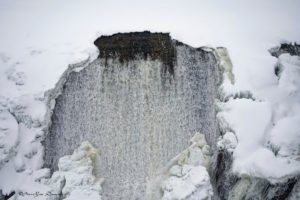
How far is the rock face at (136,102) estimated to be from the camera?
209 inches

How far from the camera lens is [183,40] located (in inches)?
212

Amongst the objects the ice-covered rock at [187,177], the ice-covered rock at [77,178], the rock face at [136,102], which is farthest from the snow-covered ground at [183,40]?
the ice-covered rock at [187,177]

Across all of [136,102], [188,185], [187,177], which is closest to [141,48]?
[136,102]

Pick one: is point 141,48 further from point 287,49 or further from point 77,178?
point 287,49

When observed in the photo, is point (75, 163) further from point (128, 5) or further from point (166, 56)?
point (128, 5)

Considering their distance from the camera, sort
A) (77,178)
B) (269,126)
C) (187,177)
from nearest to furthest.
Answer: (269,126) → (187,177) → (77,178)

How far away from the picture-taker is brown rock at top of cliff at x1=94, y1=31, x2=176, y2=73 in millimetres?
5410

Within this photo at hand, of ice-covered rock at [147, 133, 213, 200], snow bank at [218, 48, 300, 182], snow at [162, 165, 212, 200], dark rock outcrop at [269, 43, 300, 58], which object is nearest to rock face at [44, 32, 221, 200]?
ice-covered rock at [147, 133, 213, 200]

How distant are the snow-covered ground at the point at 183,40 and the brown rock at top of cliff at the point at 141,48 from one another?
201mm

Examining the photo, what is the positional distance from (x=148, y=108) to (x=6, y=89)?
9.23 feet

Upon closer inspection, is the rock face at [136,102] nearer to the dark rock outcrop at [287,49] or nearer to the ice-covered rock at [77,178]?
the ice-covered rock at [77,178]

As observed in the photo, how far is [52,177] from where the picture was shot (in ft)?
16.2

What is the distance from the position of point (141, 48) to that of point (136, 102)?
111 cm

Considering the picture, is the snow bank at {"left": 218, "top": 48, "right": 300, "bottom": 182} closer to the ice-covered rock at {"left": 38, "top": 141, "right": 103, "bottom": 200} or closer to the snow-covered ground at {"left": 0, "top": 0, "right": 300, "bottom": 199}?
the snow-covered ground at {"left": 0, "top": 0, "right": 300, "bottom": 199}
